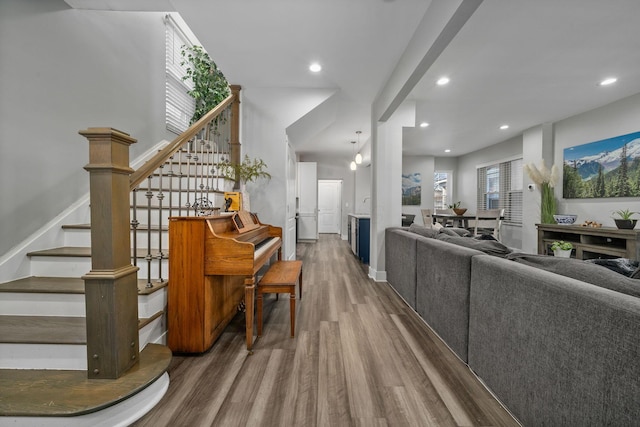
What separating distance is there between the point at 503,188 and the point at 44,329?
27.7 feet

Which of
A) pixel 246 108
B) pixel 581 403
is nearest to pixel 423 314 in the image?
pixel 581 403

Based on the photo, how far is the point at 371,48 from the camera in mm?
2740

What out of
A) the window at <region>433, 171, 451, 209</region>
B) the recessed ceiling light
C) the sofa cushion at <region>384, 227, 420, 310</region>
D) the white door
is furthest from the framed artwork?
the sofa cushion at <region>384, 227, 420, 310</region>

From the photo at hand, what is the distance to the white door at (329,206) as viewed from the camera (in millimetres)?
9320

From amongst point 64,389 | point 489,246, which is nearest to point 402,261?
point 489,246

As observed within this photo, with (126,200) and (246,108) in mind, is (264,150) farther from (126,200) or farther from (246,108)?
(126,200)

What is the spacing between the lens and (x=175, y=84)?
13.5 feet

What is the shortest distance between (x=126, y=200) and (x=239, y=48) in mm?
2196

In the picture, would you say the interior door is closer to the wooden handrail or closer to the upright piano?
the wooden handrail

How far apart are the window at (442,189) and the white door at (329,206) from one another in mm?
3322

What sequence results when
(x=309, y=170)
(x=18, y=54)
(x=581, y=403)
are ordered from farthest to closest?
1. (x=309, y=170)
2. (x=18, y=54)
3. (x=581, y=403)

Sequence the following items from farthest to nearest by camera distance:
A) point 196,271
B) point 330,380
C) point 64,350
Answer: point 196,271 → point 330,380 → point 64,350

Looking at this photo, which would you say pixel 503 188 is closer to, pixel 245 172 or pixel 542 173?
pixel 542 173

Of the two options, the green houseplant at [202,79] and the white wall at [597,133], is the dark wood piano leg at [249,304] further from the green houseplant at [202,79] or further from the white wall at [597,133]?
the white wall at [597,133]
